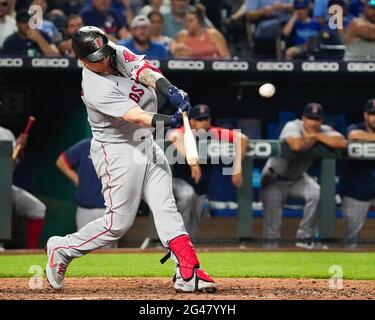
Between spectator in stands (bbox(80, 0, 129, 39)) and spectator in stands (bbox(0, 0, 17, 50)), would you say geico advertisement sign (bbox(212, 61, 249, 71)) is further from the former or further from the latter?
spectator in stands (bbox(0, 0, 17, 50))

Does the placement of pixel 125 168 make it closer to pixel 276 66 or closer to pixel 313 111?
pixel 313 111

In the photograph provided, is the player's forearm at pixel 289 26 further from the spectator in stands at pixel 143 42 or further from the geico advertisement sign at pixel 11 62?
the geico advertisement sign at pixel 11 62

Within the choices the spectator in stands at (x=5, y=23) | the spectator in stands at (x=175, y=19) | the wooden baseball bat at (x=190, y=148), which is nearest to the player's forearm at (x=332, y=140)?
the spectator in stands at (x=175, y=19)

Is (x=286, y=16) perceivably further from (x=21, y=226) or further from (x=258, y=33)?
(x=21, y=226)

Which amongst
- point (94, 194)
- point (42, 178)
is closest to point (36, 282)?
point (94, 194)

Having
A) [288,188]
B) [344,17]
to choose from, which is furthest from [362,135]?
[344,17]
